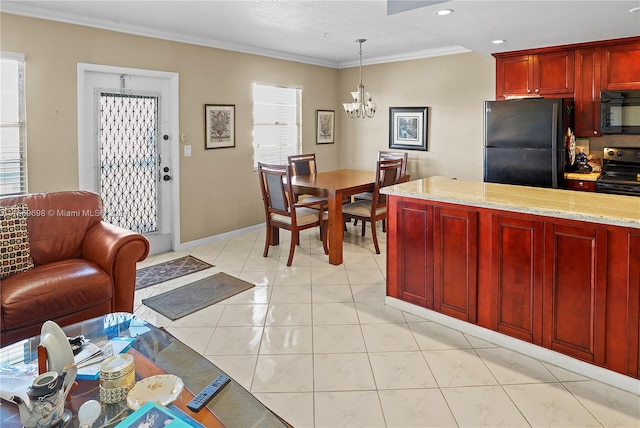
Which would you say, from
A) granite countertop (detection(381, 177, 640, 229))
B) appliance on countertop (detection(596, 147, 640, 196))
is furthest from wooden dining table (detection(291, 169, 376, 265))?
appliance on countertop (detection(596, 147, 640, 196))

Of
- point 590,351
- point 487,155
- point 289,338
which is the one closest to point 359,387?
point 289,338

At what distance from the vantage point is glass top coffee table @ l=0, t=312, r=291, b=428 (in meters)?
1.43

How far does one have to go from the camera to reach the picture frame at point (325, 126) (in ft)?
22.3

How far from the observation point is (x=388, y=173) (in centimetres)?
461

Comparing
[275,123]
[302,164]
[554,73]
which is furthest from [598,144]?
[275,123]

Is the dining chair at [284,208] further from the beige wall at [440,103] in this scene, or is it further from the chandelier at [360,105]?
the beige wall at [440,103]

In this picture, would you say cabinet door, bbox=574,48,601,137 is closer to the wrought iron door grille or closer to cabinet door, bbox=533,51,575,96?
cabinet door, bbox=533,51,575,96

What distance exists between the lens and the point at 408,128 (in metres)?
6.19

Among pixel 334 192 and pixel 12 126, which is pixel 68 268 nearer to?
pixel 12 126

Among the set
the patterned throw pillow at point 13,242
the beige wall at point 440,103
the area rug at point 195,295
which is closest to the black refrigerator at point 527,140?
the beige wall at point 440,103

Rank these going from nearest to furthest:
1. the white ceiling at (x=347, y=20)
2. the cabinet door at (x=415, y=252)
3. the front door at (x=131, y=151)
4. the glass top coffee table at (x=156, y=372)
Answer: the glass top coffee table at (x=156, y=372) < the cabinet door at (x=415, y=252) < the white ceiling at (x=347, y=20) < the front door at (x=131, y=151)

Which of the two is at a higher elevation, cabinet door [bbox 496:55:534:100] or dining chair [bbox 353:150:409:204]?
cabinet door [bbox 496:55:534:100]

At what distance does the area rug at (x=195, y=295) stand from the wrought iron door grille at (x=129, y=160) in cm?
132

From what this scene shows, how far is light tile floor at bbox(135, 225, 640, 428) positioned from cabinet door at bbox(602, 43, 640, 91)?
10.3 ft
